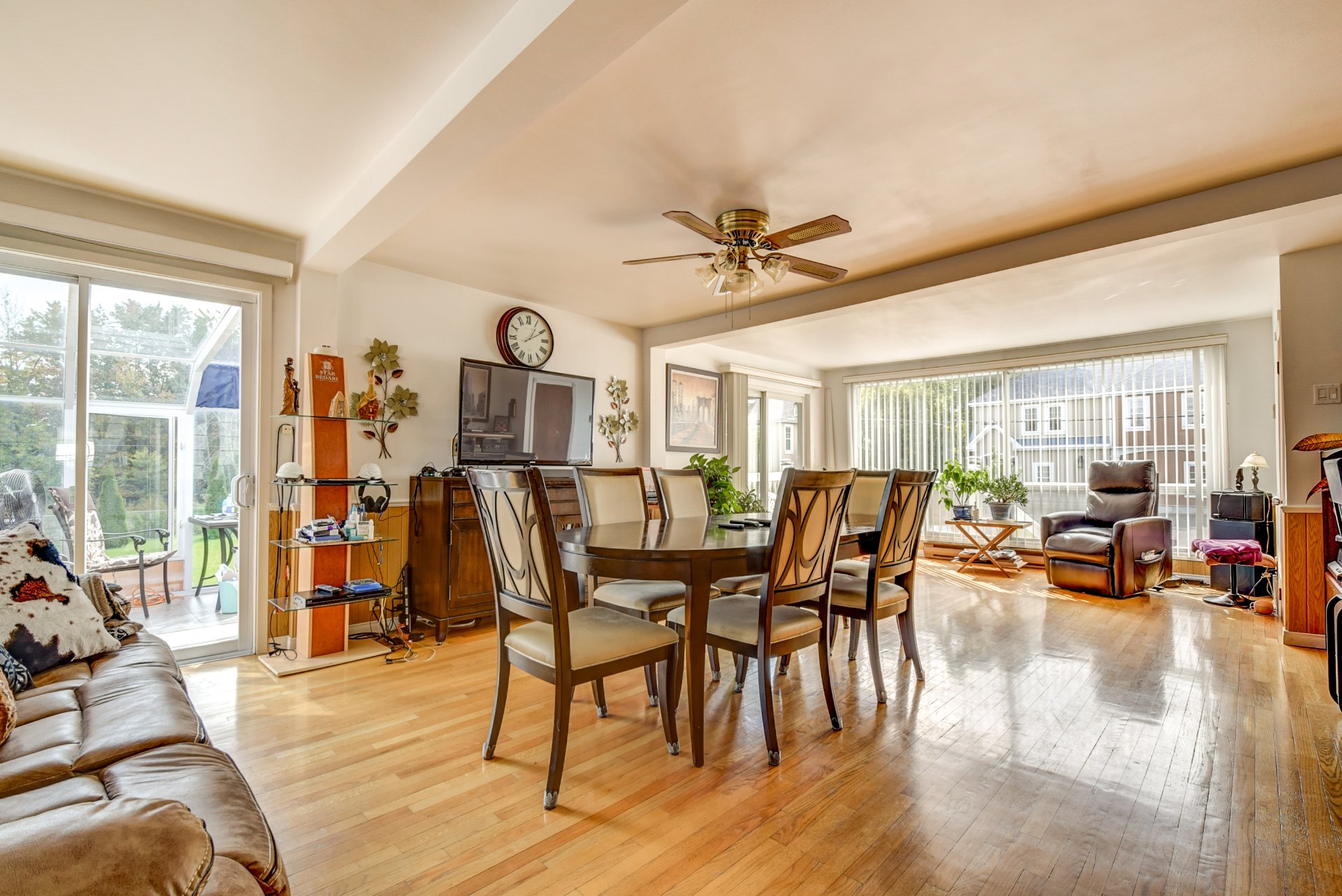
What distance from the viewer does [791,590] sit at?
2.36 m

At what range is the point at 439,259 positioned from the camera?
3955 mm

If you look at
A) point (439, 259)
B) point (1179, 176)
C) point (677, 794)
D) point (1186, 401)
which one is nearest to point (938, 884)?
point (677, 794)

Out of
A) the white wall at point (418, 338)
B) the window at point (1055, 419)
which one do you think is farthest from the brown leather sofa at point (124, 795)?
the window at point (1055, 419)

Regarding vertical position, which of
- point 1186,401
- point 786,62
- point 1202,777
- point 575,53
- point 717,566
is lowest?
point 1202,777

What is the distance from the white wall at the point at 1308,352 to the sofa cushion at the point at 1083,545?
4.76ft

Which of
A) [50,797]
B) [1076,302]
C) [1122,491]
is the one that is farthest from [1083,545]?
[50,797]

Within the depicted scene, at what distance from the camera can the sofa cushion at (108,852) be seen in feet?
1.72

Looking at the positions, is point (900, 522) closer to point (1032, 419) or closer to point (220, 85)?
point (220, 85)

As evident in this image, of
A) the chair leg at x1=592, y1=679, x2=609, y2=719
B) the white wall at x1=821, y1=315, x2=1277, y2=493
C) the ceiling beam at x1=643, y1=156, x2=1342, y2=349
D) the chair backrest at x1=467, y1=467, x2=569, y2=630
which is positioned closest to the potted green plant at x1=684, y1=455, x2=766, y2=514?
the ceiling beam at x1=643, y1=156, x2=1342, y2=349

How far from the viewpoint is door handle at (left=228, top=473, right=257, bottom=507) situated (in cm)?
354

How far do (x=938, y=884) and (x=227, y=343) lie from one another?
4.14 m

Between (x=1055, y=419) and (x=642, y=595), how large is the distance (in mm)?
5867

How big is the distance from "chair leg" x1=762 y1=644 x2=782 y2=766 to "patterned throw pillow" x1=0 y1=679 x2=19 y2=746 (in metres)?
1.98

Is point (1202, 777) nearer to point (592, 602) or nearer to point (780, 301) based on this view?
point (592, 602)
